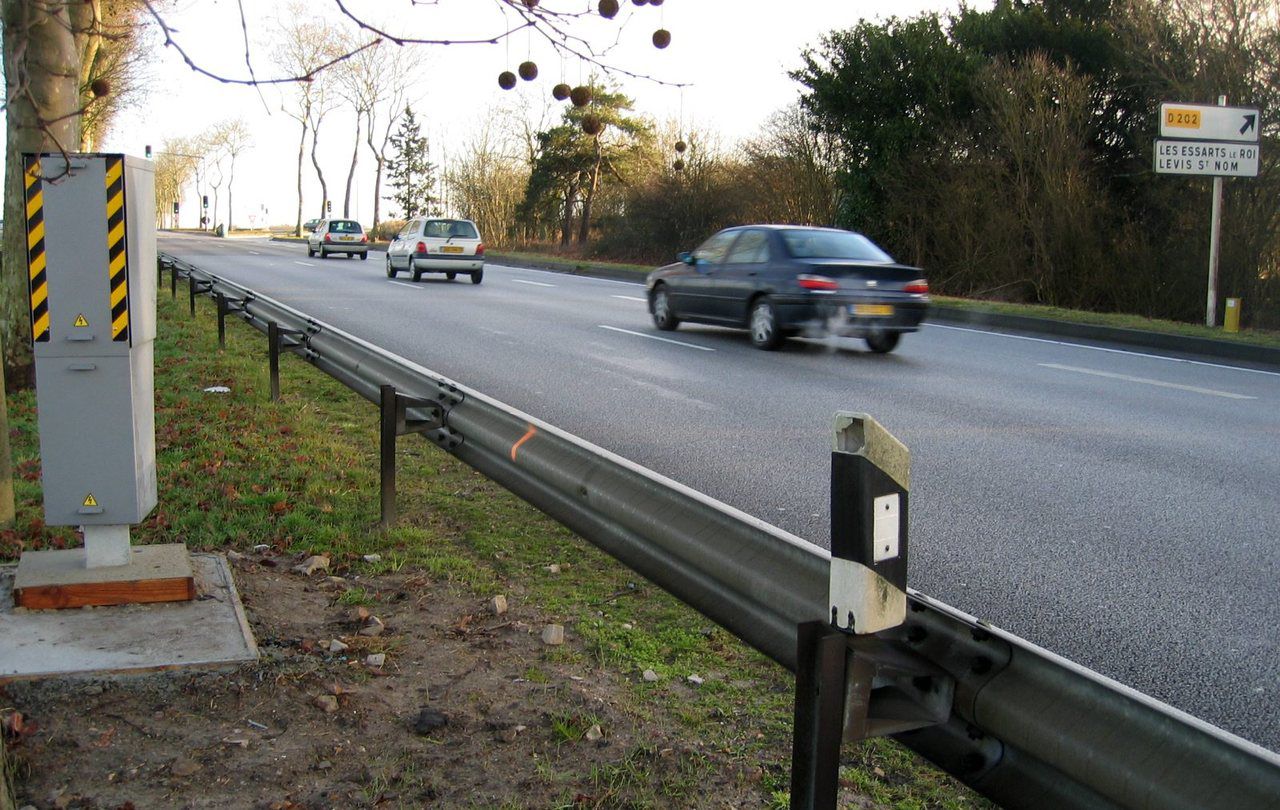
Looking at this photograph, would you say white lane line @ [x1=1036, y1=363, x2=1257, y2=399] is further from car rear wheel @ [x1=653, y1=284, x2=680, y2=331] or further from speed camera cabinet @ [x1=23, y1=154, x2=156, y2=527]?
speed camera cabinet @ [x1=23, y1=154, x2=156, y2=527]

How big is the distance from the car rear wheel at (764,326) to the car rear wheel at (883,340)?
1.13 metres

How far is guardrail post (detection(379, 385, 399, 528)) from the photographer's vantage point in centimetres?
545

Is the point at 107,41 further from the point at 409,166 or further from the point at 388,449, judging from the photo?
the point at 409,166

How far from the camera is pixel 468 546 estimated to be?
5434 millimetres

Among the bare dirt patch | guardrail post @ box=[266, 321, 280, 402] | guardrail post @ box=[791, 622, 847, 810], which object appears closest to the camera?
guardrail post @ box=[791, 622, 847, 810]

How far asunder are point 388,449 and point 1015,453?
4.51m

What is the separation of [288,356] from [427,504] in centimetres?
677

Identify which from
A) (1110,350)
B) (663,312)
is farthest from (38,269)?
(1110,350)

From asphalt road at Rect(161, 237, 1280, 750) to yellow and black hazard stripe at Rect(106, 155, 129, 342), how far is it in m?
3.21

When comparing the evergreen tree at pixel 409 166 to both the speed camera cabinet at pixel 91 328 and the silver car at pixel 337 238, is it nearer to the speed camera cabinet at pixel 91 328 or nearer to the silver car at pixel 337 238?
the silver car at pixel 337 238

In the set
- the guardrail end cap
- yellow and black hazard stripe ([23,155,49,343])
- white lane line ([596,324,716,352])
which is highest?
yellow and black hazard stripe ([23,155,49,343])

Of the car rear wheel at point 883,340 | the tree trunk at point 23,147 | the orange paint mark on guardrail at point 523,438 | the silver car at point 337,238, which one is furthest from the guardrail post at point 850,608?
the silver car at point 337,238

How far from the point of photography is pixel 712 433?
8.80 meters

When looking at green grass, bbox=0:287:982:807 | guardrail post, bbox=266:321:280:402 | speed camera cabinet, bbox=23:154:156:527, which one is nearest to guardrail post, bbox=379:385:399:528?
Result: green grass, bbox=0:287:982:807
